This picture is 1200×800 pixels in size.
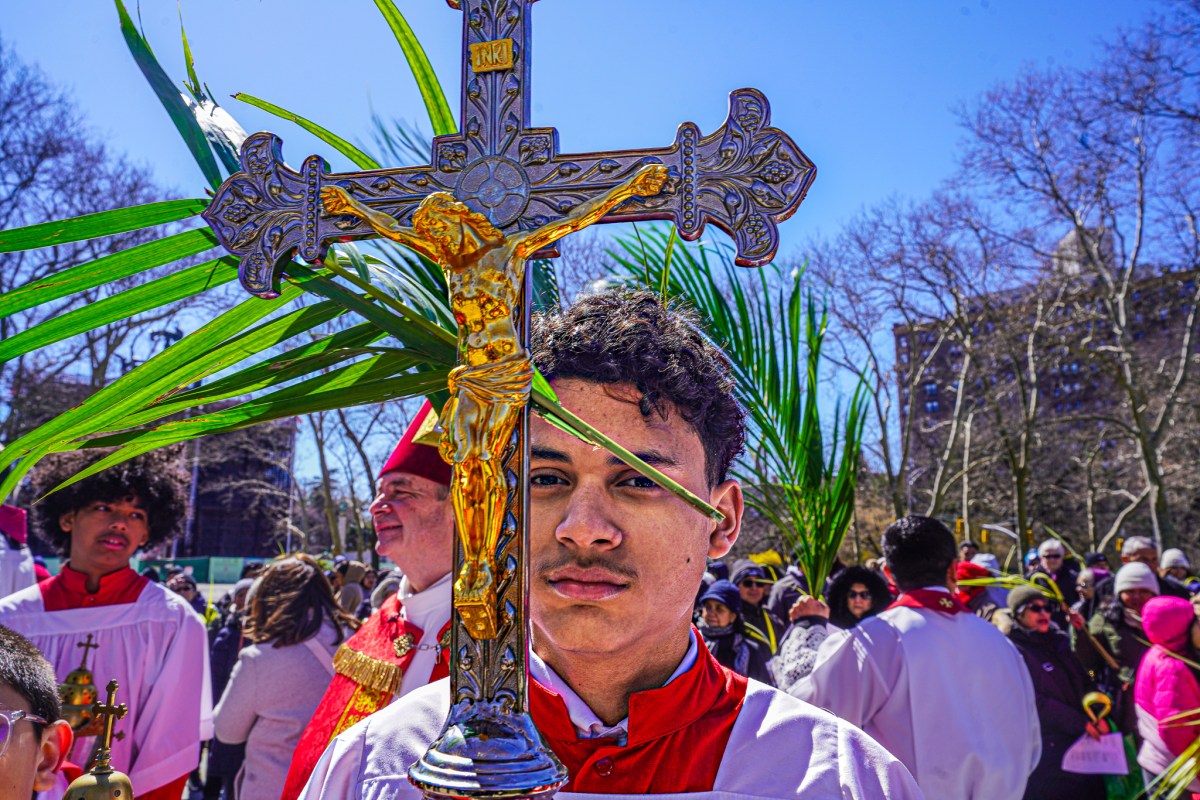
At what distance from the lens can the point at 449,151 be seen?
148 cm

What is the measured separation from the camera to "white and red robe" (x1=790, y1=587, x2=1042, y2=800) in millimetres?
3939

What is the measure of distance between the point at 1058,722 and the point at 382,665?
4.90m

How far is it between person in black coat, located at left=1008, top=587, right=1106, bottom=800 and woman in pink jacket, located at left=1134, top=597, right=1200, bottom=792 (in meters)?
0.60

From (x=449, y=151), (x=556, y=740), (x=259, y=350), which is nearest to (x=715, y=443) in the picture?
(x=556, y=740)

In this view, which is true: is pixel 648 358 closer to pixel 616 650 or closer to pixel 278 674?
pixel 616 650

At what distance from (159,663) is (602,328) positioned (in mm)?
2979

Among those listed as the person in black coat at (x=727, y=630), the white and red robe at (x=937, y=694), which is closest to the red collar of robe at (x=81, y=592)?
the white and red robe at (x=937, y=694)

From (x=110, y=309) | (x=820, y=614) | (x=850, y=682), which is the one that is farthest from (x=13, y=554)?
(x=110, y=309)

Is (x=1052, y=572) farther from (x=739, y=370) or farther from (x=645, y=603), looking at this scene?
(x=645, y=603)

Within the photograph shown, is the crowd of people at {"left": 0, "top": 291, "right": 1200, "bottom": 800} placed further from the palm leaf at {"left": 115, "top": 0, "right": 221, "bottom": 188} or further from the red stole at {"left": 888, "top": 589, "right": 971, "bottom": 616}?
the palm leaf at {"left": 115, "top": 0, "right": 221, "bottom": 188}

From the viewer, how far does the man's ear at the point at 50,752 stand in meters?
2.15

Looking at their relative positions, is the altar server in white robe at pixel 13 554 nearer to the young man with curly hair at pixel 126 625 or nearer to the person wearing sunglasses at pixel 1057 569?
the young man with curly hair at pixel 126 625

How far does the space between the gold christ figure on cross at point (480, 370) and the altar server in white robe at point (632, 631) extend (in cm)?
21

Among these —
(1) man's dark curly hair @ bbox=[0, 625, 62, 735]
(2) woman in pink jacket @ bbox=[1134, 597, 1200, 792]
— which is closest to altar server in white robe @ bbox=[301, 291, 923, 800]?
(1) man's dark curly hair @ bbox=[0, 625, 62, 735]
